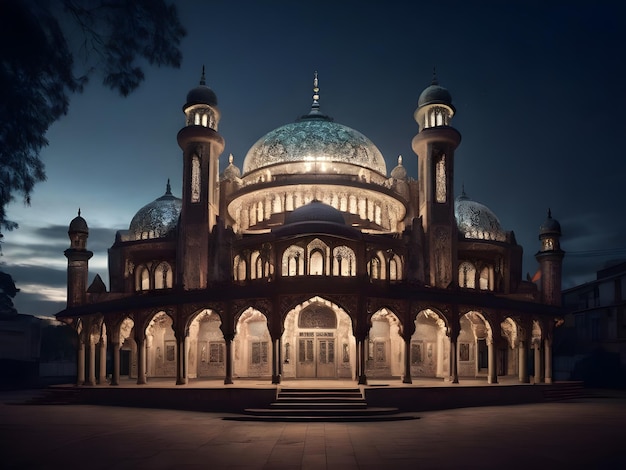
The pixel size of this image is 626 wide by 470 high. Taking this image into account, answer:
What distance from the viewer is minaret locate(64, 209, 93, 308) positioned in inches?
1567

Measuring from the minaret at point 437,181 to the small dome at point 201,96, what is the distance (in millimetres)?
12187

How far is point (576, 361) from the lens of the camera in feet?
157

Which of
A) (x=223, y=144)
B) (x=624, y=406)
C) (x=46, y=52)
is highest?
(x=223, y=144)

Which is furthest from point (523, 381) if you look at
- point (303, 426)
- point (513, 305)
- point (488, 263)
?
point (303, 426)

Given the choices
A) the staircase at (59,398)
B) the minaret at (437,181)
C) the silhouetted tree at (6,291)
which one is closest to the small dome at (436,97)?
the minaret at (437,181)

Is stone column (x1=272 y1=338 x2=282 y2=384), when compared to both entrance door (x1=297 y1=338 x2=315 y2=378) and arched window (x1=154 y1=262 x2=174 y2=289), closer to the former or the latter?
entrance door (x1=297 y1=338 x2=315 y2=378)

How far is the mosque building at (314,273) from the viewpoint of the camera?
3027 cm

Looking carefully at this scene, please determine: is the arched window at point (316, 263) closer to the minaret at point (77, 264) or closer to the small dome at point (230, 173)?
the small dome at point (230, 173)

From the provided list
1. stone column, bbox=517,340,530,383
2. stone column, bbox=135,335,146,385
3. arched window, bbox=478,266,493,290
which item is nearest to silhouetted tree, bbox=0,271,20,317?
stone column, bbox=135,335,146,385

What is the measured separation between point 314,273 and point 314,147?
1299 centimetres

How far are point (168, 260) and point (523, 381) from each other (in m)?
21.7

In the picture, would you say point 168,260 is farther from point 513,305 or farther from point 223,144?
point 513,305

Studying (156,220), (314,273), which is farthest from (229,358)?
(156,220)

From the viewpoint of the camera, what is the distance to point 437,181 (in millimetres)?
39469
